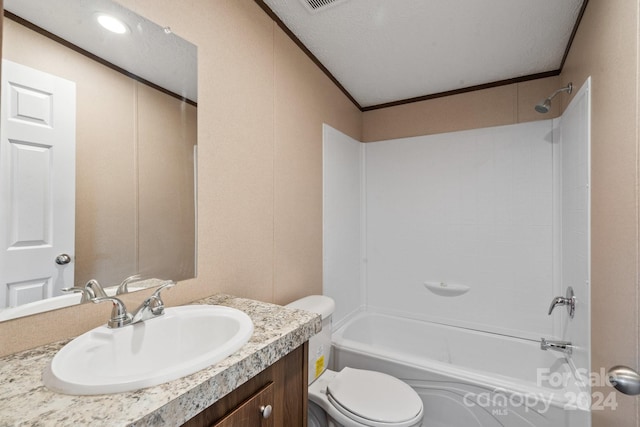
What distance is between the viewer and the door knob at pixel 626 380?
716mm

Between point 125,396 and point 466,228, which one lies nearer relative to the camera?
point 125,396

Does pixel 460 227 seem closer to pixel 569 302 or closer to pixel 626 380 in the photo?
pixel 569 302

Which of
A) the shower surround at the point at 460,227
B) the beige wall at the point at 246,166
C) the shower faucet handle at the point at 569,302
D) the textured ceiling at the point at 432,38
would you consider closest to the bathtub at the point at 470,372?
the shower surround at the point at 460,227

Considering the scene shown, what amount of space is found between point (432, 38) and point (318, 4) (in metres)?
0.75

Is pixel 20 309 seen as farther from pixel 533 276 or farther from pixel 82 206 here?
pixel 533 276

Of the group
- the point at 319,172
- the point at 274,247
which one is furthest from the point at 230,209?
the point at 319,172

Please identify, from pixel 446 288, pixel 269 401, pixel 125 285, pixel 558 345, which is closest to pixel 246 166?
pixel 125 285

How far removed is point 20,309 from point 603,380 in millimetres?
2069

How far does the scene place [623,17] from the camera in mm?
1038

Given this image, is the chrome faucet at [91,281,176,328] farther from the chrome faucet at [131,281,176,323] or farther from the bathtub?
the bathtub

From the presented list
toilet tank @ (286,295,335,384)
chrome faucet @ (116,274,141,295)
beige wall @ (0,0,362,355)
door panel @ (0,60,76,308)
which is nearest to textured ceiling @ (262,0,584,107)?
beige wall @ (0,0,362,355)

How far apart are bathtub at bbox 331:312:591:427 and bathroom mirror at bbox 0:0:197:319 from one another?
4.59 feet

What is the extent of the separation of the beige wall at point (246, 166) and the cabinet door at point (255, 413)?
1.74ft

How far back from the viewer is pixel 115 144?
94 centimetres
